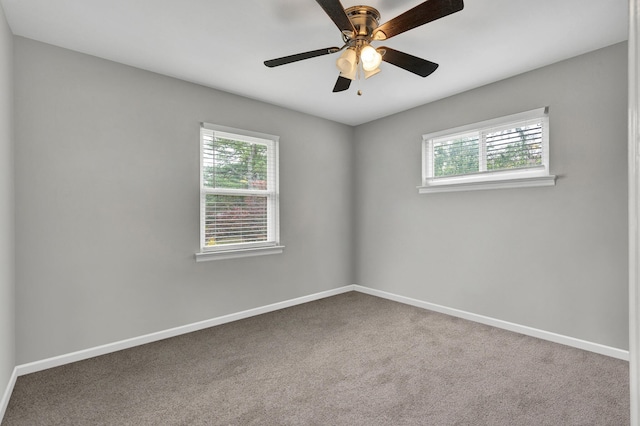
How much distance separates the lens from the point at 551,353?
2779 millimetres

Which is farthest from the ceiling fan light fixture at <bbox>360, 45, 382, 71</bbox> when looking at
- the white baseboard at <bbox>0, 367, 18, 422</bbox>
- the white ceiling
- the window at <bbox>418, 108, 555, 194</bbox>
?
the white baseboard at <bbox>0, 367, 18, 422</bbox>

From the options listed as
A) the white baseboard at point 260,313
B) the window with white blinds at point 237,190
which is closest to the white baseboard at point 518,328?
the white baseboard at point 260,313

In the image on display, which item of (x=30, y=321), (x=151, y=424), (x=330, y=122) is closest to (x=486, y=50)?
(x=330, y=122)

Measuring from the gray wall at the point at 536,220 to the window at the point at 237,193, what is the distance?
5.18 feet

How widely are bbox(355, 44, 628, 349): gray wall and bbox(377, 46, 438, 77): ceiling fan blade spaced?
1491 mm

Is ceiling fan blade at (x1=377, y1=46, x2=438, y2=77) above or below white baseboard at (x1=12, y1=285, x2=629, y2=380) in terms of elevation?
above

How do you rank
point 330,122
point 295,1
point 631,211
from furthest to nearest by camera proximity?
point 330,122, point 295,1, point 631,211

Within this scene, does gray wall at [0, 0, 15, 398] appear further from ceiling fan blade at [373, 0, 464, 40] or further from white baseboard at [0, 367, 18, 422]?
ceiling fan blade at [373, 0, 464, 40]

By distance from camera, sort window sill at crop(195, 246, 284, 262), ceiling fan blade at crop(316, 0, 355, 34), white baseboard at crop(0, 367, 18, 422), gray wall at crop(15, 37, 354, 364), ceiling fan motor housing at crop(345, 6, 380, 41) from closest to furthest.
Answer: ceiling fan blade at crop(316, 0, 355, 34) → white baseboard at crop(0, 367, 18, 422) → ceiling fan motor housing at crop(345, 6, 380, 41) → gray wall at crop(15, 37, 354, 364) → window sill at crop(195, 246, 284, 262)

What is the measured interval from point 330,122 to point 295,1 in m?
2.55

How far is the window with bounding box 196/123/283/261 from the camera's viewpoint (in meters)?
3.51

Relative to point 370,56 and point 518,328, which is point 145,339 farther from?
point 518,328

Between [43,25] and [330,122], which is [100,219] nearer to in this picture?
[43,25]

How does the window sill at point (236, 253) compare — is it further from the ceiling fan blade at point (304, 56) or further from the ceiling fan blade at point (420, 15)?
the ceiling fan blade at point (420, 15)
